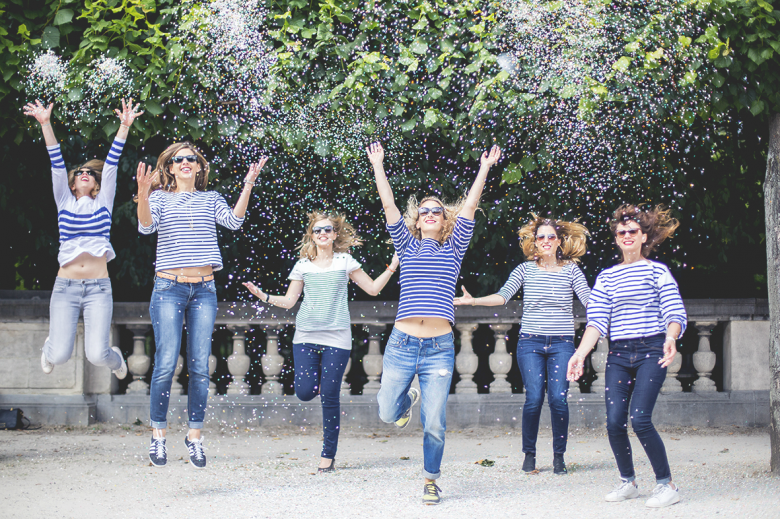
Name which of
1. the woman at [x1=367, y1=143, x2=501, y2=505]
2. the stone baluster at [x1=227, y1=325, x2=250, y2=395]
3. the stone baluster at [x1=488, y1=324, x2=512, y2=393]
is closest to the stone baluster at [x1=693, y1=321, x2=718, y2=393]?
the stone baluster at [x1=488, y1=324, x2=512, y2=393]

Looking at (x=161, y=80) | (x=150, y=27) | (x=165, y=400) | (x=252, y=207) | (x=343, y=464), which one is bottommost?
(x=343, y=464)

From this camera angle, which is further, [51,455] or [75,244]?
[51,455]

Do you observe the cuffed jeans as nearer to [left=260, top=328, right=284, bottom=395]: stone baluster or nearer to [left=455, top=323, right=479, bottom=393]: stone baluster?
[left=260, top=328, right=284, bottom=395]: stone baluster

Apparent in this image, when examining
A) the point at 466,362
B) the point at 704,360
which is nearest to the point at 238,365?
the point at 466,362

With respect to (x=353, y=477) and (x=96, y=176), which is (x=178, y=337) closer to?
(x=96, y=176)

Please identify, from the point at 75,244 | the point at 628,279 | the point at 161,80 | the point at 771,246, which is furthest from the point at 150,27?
the point at 771,246

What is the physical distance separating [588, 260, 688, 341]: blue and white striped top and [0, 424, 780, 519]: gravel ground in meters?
1.04

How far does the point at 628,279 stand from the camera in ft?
16.3

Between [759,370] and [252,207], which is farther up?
[252,207]

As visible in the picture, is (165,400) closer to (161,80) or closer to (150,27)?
(161,80)

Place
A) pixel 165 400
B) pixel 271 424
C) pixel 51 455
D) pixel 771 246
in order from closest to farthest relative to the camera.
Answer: pixel 165 400, pixel 771 246, pixel 51 455, pixel 271 424

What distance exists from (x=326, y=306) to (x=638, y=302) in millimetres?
2168

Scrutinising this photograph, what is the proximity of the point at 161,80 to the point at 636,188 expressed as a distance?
456cm

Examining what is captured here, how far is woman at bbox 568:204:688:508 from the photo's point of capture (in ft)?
15.7
